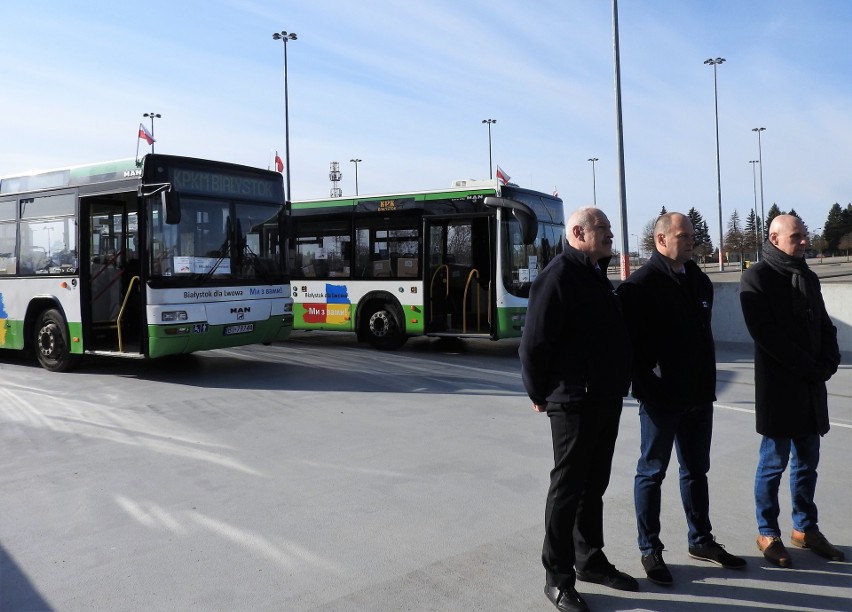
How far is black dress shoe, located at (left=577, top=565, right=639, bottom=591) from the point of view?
3.83 meters

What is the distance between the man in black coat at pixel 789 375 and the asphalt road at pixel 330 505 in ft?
0.69

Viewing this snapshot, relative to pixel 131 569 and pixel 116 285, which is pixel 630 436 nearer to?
pixel 131 569

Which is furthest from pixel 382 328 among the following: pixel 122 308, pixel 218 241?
pixel 122 308

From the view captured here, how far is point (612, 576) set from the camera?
153 inches

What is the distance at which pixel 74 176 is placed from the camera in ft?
37.2

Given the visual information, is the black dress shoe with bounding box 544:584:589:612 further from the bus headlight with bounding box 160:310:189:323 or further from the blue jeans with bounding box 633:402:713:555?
the bus headlight with bounding box 160:310:189:323

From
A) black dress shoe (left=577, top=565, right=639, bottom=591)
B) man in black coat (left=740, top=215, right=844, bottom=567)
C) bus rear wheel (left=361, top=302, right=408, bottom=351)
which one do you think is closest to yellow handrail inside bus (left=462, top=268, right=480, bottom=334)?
bus rear wheel (left=361, top=302, right=408, bottom=351)

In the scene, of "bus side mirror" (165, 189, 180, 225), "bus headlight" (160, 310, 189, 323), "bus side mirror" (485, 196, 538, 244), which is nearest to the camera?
"bus side mirror" (165, 189, 180, 225)

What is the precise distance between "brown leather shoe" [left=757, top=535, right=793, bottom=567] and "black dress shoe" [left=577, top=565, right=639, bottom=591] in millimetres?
825

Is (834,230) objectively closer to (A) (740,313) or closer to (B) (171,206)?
(A) (740,313)

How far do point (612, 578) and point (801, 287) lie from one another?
190cm

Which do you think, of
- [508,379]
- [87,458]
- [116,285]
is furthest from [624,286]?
[116,285]

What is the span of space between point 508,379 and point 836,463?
5.02m

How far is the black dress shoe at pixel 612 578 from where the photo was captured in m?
3.83
